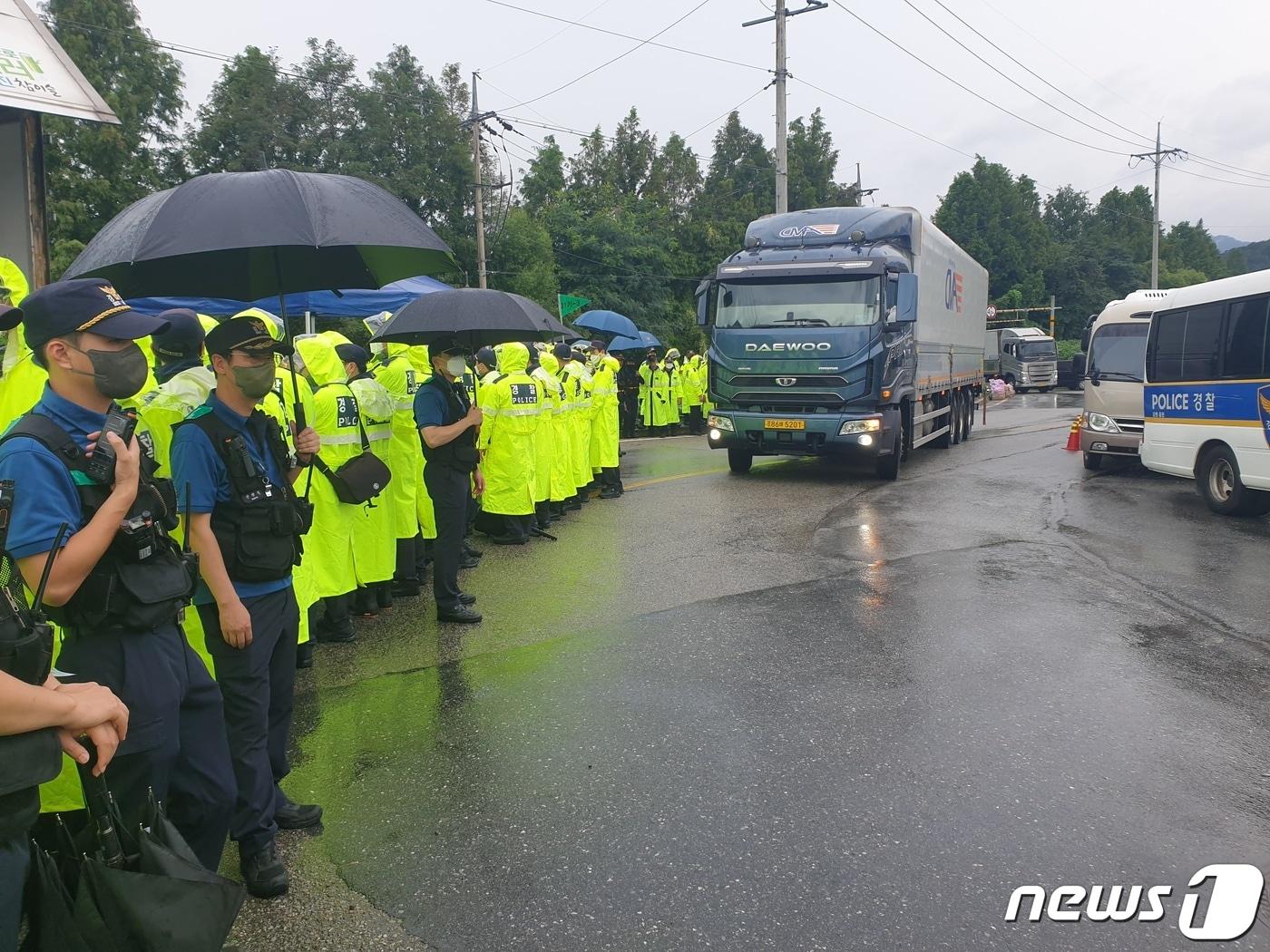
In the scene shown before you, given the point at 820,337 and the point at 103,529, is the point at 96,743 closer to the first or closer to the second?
the point at 103,529

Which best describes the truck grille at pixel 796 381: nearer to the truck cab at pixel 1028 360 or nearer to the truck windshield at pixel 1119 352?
the truck windshield at pixel 1119 352

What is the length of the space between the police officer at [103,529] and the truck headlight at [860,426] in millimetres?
9993

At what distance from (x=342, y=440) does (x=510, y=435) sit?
2617 millimetres

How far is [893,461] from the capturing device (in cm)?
1249

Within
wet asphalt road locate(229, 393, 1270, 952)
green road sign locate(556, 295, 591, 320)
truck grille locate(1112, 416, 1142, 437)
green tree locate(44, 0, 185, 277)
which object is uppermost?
green tree locate(44, 0, 185, 277)

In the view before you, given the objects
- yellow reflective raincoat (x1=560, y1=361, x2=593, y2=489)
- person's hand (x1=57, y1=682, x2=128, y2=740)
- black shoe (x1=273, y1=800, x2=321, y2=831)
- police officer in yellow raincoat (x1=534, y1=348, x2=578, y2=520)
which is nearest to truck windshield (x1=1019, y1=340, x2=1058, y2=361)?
yellow reflective raincoat (x1=560, y1=361, x2=593, y2=489)

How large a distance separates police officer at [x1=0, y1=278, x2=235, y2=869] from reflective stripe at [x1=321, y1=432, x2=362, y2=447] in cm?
328

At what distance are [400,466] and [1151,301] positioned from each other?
1106cm

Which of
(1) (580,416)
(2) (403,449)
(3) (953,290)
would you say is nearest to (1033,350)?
(3) (953,290)

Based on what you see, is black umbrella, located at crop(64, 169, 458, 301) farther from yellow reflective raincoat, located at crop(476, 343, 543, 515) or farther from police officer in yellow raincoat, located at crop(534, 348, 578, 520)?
police officer in yellow raincoat, located at crop(534, 348, 578, 520)

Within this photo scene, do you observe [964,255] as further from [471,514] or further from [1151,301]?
[471,514]

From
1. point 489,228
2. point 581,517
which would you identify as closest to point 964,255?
point 581,517

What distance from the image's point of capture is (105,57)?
3375 centimetres

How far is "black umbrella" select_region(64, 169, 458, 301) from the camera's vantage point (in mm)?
3527
